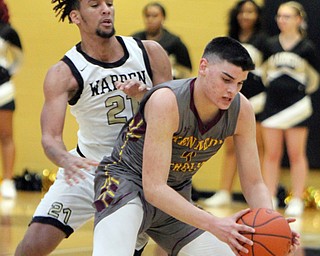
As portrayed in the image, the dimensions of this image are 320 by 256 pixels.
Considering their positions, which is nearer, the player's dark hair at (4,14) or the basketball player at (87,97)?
the basketball player at (87,97)

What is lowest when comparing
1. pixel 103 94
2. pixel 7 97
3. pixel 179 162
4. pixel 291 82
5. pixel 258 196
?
pixel 7 97

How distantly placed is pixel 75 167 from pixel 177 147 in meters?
0.60

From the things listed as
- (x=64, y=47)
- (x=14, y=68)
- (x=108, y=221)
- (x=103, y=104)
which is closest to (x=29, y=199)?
(x=14, y=68)

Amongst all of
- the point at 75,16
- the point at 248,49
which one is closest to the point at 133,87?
the point at 75,16

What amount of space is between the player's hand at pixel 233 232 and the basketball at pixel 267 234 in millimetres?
39

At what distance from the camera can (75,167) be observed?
5121 mm

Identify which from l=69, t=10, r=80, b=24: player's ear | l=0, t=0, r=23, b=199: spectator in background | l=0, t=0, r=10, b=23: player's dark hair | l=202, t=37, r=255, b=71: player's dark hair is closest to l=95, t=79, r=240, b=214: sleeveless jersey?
l=202, t=37, r=255, b=71: player's dark hair

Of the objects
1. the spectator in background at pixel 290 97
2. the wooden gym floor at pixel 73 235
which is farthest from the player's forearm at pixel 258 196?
the spectator in background at pixel 290 97

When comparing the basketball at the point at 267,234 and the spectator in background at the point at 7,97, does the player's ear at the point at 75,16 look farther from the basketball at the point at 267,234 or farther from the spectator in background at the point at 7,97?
the spectator in background at the point at 7,97

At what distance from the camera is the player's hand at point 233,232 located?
14.2ft

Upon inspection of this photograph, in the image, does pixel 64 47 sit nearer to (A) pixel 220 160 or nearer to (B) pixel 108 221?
(A) pixel 220 160

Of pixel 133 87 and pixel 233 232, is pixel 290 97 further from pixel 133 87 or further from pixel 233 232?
pixel 233 232

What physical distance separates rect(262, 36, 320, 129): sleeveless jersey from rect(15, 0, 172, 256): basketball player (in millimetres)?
4425

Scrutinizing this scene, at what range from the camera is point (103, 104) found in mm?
5637
